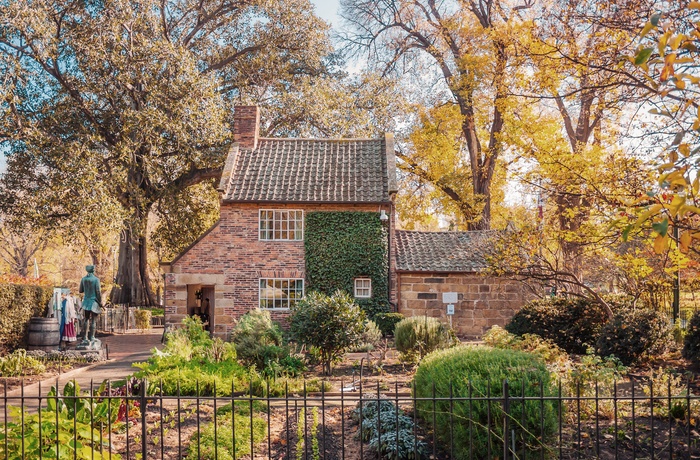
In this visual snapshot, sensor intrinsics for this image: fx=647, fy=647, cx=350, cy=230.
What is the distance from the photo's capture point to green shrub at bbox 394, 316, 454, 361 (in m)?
15.0

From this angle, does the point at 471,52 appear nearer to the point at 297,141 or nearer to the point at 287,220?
the point at 297,141

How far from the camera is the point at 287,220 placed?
22641 millimetres

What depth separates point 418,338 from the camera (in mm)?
15062

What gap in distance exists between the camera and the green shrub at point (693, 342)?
12.0 metres

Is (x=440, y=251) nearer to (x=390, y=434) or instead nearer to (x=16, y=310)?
(x=16, y=310)

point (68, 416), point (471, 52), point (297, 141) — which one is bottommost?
point (68, 416)

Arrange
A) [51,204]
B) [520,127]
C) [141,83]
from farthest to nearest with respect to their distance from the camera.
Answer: [520,127]
[141,83]
[51,204]

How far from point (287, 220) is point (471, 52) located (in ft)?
47.4

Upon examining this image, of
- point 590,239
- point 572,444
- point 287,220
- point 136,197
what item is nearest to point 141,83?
point 136,197

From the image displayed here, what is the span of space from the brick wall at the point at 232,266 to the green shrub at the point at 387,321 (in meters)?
3.07

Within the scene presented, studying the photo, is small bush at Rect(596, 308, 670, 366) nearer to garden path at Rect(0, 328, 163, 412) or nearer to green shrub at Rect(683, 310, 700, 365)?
green shrub at Rect(683, 310, 700, 365)

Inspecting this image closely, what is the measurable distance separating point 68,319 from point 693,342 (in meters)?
16.1

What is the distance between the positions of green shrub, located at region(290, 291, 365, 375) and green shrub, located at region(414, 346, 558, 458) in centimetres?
601

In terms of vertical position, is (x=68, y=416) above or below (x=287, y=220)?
below
